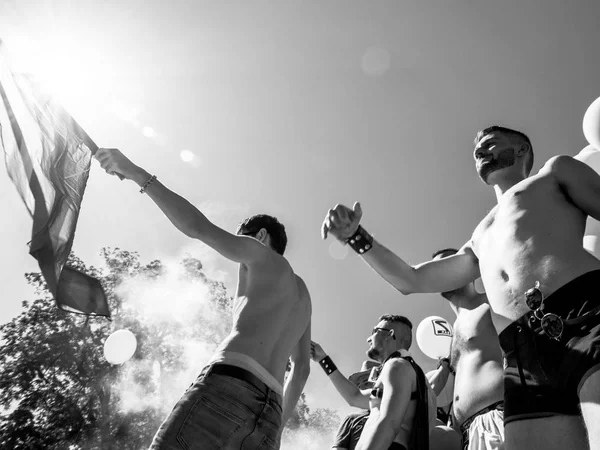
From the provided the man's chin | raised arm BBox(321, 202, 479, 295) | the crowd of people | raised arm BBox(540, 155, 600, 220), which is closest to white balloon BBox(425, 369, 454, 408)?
the man's chin

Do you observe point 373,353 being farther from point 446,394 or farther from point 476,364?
point 446,394

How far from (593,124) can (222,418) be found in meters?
3.54

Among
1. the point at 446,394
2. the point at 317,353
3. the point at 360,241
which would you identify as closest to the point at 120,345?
the point at 317,353

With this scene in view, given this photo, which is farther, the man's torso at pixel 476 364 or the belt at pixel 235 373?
the man's torso at pixel 476 364

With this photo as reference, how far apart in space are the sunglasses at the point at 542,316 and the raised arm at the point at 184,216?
60.6 inches

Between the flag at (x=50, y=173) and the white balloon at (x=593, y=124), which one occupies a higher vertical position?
the white balloon at (x=593, y=124)

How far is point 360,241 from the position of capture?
2531 mm

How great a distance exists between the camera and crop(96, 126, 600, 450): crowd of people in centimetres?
168

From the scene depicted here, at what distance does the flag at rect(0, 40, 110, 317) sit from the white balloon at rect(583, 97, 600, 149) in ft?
12.5

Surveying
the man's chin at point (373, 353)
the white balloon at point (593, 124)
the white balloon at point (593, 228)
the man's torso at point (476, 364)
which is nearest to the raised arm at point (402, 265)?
the man's torso at point (476, 364)

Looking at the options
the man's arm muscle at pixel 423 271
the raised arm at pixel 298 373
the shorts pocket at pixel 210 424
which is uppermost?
the man's arm muscle at pixel 423 271

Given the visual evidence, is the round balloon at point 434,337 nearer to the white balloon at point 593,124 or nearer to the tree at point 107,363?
the white balloon at point 593,124

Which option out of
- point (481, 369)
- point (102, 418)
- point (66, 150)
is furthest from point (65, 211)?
point (102, 418)

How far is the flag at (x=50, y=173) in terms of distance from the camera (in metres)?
2.97
